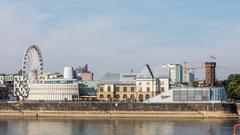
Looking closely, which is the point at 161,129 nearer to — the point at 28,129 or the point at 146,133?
the point at 146,133

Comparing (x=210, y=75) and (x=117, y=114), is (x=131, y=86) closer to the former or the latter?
(x=210, y=75)

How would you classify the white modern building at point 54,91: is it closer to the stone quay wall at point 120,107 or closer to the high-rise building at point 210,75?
the stone quay wall at point 120,107

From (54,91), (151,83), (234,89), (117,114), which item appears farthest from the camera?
(54,91)

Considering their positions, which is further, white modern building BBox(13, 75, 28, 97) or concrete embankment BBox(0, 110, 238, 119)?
white modern building BBox(13, 75, 28, 97)

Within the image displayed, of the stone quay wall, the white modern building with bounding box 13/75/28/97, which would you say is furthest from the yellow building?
the white modern building with bounding box 13/75/28/97

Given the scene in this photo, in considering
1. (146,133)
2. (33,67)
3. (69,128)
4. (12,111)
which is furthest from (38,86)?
(146,133)

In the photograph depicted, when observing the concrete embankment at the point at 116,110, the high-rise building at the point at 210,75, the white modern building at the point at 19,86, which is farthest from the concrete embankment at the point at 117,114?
the white modern building at the point at 19,86

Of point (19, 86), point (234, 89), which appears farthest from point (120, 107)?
point (19, 86)

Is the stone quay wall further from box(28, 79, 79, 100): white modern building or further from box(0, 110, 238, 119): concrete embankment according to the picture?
box(28, 79, 79, 100): white modern building

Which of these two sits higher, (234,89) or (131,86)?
(131,86)

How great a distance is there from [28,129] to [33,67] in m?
67.6

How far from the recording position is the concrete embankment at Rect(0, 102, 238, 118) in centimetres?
10112

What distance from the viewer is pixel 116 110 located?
347 ft

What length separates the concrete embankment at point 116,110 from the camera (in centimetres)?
10112
